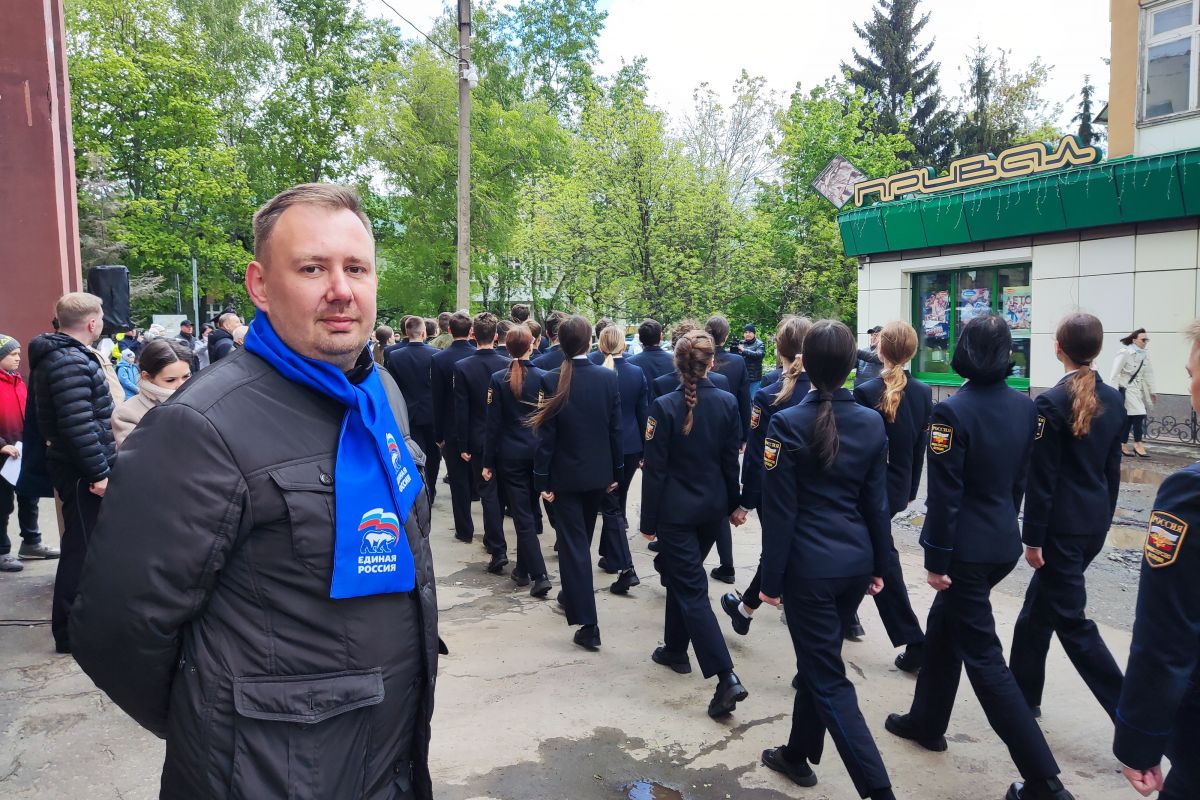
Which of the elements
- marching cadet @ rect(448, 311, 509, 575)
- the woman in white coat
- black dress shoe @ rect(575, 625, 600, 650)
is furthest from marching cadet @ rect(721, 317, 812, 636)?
the woman in white coat

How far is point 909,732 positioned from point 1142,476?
9.09 meters

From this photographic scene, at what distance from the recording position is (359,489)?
1771 mm

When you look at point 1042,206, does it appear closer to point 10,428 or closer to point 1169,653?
point 1169,653

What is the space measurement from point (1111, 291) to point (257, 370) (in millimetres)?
16375

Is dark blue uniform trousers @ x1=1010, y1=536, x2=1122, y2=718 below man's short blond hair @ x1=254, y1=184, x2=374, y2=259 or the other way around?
below

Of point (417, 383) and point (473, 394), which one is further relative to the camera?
point (417, 383)

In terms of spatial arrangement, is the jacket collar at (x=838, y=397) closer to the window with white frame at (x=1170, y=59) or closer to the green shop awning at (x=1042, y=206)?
the green shop awning at (x=1042, y=206)

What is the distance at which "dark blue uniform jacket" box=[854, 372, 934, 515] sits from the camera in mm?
5391

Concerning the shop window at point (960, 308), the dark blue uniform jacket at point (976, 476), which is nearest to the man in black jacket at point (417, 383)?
the dark blue uniform jacket at point (976, 476)

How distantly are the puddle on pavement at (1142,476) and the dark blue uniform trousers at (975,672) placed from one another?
847 cm

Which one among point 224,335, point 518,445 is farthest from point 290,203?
point 224,335

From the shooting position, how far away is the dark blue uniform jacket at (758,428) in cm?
508

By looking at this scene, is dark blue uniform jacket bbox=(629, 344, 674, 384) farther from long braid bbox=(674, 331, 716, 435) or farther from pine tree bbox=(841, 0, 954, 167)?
pine tree bbox=(841, 0, 954, 167)

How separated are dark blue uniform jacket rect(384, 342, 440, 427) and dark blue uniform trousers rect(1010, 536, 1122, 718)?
6.24 m
